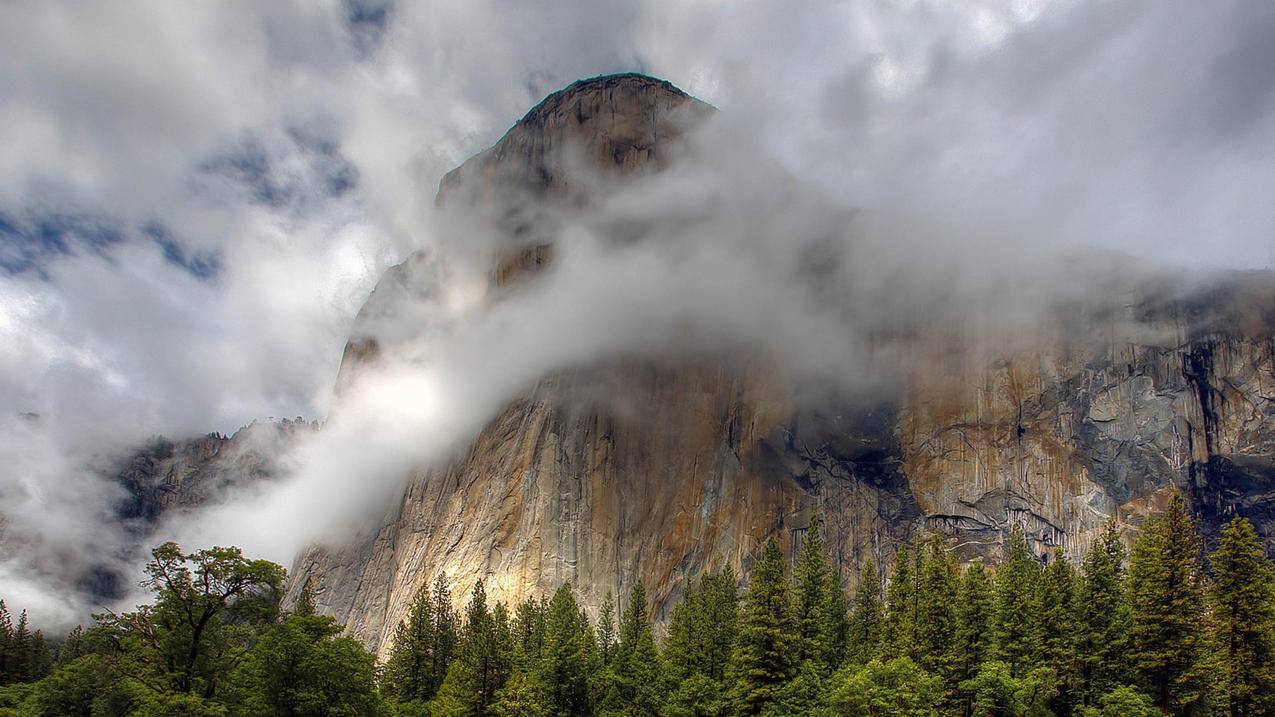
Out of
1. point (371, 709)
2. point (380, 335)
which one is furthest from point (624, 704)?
point (380, 335)

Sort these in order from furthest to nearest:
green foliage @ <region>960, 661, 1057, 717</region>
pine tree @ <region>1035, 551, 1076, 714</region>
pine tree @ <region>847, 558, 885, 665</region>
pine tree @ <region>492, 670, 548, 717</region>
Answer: pine tree @ <region>847, 558, 885, 665</region>, pine tree @ <region>492, 670, 548, 717</region>, pine tree @ <region>1035, 551, 1076, 714</region>, green foliage @ <region>960, 661, 1057, 717</region>

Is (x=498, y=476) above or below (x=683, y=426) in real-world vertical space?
below

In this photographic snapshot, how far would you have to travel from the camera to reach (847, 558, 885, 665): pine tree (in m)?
46.5

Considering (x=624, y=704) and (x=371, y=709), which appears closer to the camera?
(x=371, y=709)

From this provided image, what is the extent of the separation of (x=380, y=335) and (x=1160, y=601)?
122529 mm

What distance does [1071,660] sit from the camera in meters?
40.1

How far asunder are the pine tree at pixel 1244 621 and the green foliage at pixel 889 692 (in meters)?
12.1

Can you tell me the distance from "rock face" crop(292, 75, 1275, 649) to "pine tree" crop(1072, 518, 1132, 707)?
50.3m

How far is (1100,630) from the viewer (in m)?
39.5

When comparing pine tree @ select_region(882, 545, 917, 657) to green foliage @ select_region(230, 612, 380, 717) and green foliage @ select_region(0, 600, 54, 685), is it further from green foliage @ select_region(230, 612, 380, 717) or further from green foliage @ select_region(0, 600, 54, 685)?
green foliage @ select_region(0, 600, 54, 685)

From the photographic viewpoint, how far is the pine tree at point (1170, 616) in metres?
36.2

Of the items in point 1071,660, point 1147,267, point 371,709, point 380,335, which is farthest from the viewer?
point 380,335

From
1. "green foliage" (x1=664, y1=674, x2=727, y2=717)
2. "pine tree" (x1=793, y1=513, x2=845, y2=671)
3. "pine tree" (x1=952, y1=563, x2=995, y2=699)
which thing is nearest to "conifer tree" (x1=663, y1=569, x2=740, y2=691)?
"green foliage" (x1=664, y1=674, x2=727, y2=717)

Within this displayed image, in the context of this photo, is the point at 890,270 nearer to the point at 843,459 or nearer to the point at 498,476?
the point at 843,459
